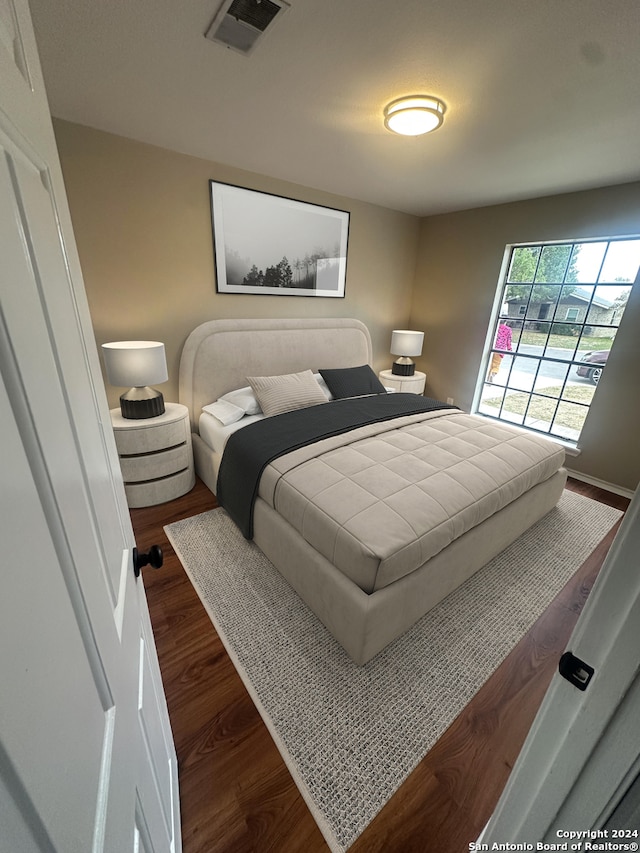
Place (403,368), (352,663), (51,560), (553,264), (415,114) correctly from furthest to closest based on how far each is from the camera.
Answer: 1. (403,368)
2. (553,264)
3. (415,114)
4. (352,663)
5. (51,560)

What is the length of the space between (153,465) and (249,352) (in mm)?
1269

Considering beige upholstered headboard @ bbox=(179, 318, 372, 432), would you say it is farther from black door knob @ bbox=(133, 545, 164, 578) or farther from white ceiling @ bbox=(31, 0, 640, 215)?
black door knob @ bbox=(133, 545, 164, 578)

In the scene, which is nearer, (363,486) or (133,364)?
(363,486)

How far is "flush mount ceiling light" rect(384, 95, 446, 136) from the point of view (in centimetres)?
167

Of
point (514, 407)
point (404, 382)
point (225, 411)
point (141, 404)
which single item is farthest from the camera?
point (404, 382)

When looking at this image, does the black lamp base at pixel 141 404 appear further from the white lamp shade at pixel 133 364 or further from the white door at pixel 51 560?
the white door at pixel 51 560

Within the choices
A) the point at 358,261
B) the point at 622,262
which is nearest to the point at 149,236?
the point at 358,261

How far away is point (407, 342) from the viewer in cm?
392

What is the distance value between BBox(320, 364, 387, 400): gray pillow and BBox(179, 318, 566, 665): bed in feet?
0.49

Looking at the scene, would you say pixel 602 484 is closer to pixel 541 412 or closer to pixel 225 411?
pixel 541 412

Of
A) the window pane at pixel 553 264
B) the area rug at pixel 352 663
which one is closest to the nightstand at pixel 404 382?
the window pane at pixel 553 264

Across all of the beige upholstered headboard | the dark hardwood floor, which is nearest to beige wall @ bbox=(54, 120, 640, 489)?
the beige upholstered headboard

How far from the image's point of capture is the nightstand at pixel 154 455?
2289mm

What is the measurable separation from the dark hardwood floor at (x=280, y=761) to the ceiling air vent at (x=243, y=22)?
2.49 m
